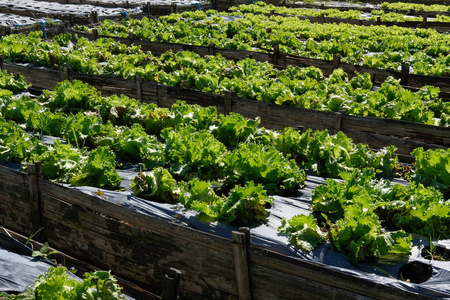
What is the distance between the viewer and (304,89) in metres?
10.8

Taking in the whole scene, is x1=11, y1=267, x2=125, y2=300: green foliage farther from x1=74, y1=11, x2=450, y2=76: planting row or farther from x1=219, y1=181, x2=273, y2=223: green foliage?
x1=74, y1=11, x2=450, y2=76: planting row

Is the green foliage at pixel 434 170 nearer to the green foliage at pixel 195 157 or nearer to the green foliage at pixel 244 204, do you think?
the green foliage at pixel 244 204

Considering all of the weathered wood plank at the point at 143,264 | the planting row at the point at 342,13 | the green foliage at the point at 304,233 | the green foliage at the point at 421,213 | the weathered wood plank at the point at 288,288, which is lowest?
the weathered wood plank at the point at 143,264

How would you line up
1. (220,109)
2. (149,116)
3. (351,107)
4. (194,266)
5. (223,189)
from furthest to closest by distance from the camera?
(220,109) < (351,107) < (149,116) < (223,189) < (194,266)

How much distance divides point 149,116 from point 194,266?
3.83 meters

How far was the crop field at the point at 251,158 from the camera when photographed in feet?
16.4

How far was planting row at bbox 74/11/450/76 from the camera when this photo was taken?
13500mm

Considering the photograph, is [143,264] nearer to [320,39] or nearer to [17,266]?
[17,266]

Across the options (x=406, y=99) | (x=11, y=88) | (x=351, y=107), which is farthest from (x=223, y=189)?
(x=11, y=88)

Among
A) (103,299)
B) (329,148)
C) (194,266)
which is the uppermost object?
(329,148)

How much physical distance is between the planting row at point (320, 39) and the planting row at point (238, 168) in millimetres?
6486

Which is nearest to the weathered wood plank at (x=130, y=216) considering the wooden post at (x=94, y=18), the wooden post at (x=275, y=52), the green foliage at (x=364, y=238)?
the green foliage at (x=364, y=238)

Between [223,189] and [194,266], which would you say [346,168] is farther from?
[194,266]

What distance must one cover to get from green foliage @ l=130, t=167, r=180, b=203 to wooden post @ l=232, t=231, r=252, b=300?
1461 mm
